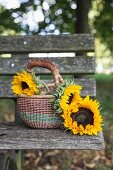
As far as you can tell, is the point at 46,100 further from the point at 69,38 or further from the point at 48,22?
the point at 48,22

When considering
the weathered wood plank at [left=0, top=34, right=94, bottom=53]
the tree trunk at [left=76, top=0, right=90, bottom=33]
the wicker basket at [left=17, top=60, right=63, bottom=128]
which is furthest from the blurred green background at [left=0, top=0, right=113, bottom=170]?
the wicker basket at [left=17, top=60, right=63, bottom=128]

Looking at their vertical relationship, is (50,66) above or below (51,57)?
below

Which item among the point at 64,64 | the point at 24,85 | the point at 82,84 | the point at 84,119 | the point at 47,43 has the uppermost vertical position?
the point at 47,43

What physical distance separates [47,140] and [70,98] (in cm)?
35

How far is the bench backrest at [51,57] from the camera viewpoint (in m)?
3.53

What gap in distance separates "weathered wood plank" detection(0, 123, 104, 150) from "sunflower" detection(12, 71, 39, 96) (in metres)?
0.25

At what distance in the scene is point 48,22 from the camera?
479cm

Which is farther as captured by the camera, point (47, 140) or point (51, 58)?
point (51, 58)

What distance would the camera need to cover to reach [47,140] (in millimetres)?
2273

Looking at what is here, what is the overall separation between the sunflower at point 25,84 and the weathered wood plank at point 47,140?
250 millimetres

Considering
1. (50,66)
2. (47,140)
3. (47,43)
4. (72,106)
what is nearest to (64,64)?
(47,43)

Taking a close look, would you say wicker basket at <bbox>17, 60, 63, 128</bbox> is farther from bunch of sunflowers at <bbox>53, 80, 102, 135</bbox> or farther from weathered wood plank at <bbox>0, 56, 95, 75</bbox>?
weathered wood plank at <bbox>0, 56, 95, 75</bbox>

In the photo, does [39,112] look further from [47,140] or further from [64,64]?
[64,64]

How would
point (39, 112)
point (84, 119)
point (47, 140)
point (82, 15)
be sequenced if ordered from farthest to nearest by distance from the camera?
1. point (82, 15)
2. point (39, 112)
3. point (84, 119)
4. point (47, 140)
